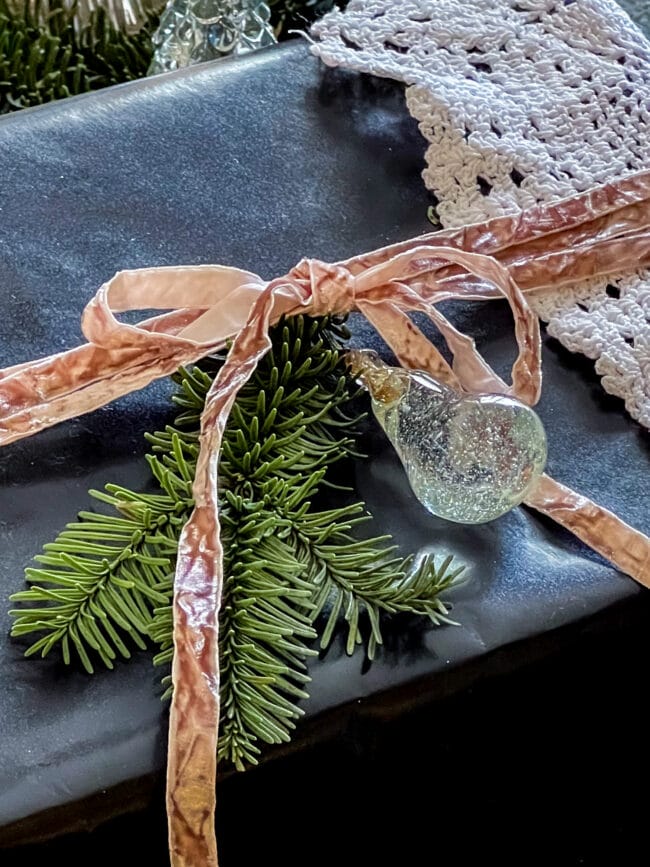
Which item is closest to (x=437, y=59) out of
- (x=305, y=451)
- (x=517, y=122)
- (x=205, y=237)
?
(x=517, y=122)

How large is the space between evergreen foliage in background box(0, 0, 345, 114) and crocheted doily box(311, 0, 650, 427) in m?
0.14

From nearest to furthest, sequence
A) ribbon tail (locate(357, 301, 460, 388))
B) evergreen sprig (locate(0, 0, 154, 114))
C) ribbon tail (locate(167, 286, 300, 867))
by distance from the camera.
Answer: ribbon tail (locate(167, 286, 300, 867)), ribbon tail (locate(357, 301, 460, 388)), evergreen sprig (locate(0, 0, 154, 114))

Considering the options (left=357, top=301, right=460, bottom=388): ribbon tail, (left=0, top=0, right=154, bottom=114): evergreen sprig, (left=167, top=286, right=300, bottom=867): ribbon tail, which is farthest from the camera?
(left=0, top=0, right=154, bottom=114): evergreen sprig

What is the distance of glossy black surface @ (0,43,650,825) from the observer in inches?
17.3

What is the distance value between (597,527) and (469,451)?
A: 85 millimetres

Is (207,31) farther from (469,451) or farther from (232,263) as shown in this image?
(469,451)

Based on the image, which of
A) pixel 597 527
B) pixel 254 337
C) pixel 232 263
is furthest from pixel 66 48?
pixel 597 527

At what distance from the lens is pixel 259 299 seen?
48 cm

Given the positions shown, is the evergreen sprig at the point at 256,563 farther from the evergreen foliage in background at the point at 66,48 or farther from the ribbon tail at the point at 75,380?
the evergreen foliage in background at the point at 66,48

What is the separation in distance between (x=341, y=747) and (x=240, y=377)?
16cm

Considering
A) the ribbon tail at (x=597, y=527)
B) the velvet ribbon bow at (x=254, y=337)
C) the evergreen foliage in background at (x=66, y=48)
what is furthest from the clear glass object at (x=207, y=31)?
the ribbon tail at (x=597, y=527)

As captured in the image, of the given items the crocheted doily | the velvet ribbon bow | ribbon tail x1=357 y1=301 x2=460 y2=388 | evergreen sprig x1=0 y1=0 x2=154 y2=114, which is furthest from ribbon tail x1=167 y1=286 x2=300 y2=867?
evergreen sprig x1=0 y1=0 x2=154 y2=114

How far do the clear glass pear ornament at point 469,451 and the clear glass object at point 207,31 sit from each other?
0.36m

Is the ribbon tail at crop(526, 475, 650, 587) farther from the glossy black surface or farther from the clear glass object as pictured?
the clear glass object
